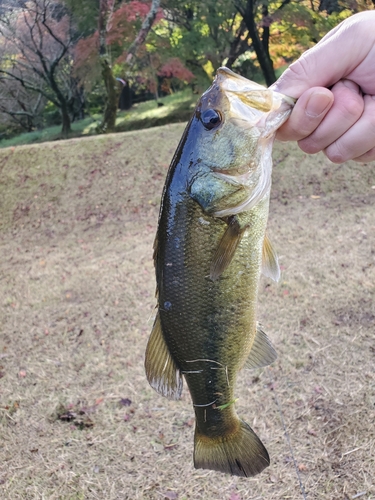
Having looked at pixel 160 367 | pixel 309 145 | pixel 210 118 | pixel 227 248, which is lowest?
pixel 160 367

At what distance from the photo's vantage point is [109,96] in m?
11.3

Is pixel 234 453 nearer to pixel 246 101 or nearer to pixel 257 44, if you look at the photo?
pixel 246 101

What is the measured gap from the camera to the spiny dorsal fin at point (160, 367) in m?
1.52

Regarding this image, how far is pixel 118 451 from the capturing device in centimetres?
306

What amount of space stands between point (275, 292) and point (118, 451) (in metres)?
2.35

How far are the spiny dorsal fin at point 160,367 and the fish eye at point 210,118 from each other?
695 mm

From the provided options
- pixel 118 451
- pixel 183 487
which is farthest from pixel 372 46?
pixel 118 451

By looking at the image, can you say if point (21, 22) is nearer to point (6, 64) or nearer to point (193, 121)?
point (6, 64)

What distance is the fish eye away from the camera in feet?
4.55

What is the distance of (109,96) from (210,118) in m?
10.8

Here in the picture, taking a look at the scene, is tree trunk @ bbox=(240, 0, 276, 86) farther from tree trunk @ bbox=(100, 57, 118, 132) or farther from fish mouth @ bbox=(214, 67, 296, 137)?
fish mouth @ bbox=(214, 67, 296, 137)

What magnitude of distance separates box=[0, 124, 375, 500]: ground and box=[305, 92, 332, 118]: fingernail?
931 mm

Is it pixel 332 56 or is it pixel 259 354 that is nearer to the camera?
pixel 332 56

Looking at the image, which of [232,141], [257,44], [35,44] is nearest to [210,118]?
[232,141]
